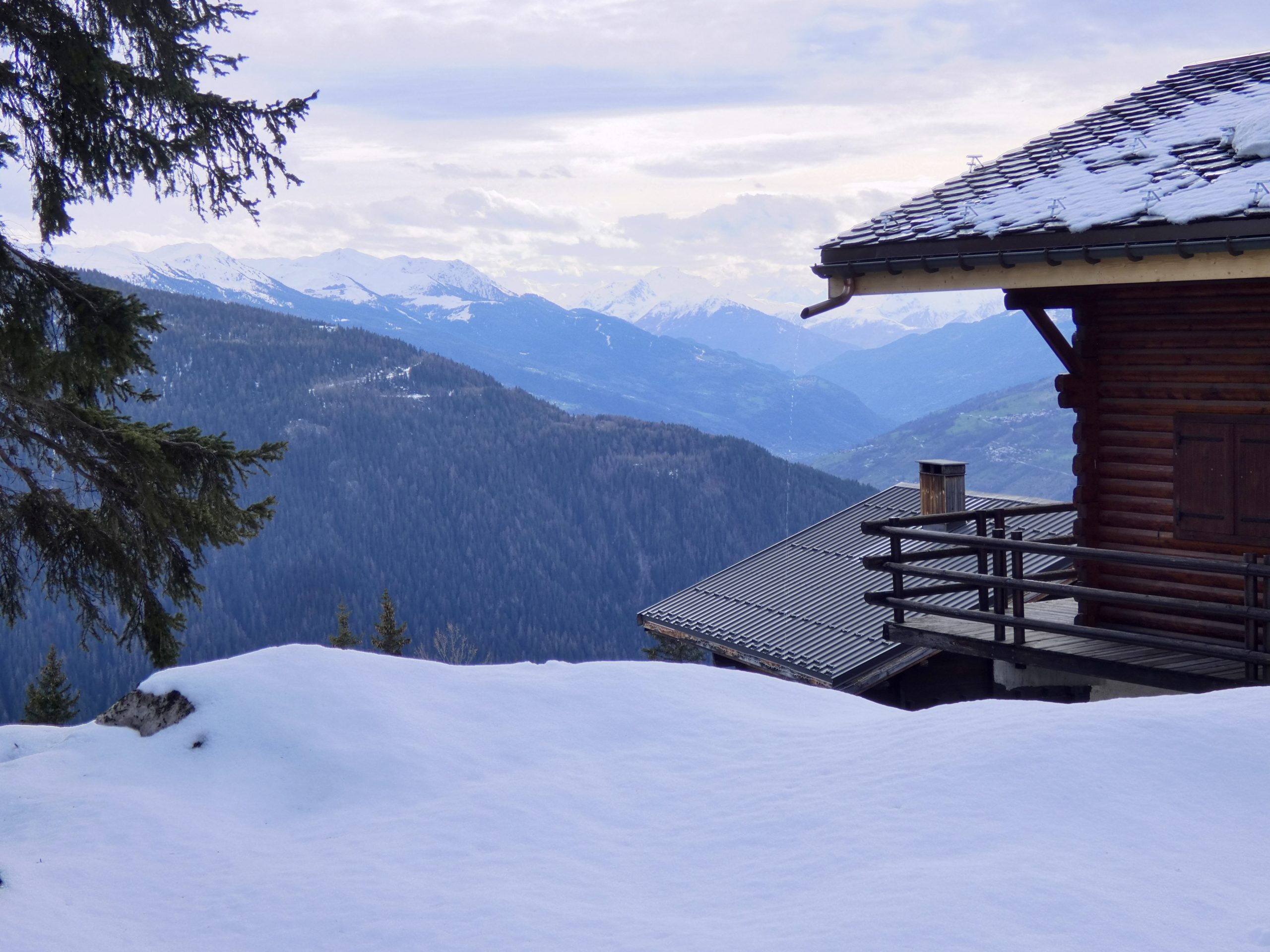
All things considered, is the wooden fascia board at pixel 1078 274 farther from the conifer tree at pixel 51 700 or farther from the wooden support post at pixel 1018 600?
the conifer tree at pixel 51 700

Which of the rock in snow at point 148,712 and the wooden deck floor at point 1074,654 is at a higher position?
the rock in snow at point 148,712

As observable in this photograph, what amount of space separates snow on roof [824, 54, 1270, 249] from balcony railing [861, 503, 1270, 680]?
2341 millimetres

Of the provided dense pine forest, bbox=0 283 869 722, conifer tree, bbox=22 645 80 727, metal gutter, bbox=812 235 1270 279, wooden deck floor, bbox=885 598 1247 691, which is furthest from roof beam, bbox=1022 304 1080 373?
dense pine forest, bbox=0 283 869 722

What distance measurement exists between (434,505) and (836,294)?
132m

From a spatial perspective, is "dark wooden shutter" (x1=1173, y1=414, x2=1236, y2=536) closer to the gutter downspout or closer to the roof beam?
the roof beam

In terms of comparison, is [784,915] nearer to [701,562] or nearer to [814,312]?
[814,312]

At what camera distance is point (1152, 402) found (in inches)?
348

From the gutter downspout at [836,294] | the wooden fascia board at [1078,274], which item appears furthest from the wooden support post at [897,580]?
the wooden fascia board at [1078,274]

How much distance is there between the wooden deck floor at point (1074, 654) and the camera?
7.70m

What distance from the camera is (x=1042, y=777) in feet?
15.6

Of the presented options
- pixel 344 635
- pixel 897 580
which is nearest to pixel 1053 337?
pixel 897 580

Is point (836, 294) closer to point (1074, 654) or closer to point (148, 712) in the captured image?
point (1074, 654)

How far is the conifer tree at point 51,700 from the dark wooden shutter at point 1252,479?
31747 millimetres

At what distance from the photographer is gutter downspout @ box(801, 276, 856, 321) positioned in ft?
29.5
